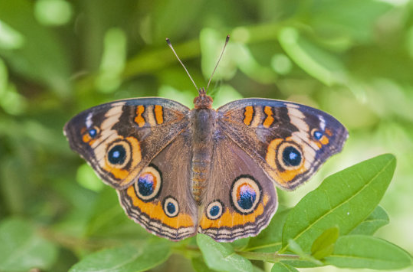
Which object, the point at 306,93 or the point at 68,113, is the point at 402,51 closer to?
the point at 306,93

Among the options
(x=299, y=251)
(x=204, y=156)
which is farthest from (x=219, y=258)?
(x=204, y=156)

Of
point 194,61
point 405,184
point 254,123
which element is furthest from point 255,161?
point 405,184

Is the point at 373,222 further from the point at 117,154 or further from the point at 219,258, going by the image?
the point at 117,154

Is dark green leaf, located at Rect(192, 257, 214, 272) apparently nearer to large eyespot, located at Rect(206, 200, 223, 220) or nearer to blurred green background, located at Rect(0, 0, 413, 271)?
large eyespot, located at Rect(206, 200, 223, 220)

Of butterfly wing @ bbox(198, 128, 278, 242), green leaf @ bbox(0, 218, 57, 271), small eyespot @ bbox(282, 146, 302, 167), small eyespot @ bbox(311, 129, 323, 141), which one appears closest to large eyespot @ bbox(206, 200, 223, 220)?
butterfly wing @ bbox(198, 128, 278, 242)

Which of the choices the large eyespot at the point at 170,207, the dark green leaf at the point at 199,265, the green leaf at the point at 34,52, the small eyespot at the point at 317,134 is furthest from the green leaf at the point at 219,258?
the green leaf at the point at 34,52

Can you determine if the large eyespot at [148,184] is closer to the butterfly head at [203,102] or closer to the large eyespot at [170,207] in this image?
the large eyespot at [170,207]

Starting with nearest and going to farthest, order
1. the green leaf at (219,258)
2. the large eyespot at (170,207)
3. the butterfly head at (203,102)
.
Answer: the green leaf at (219,258), the large eyespot at (170,207), the butterfly head at (203,102)

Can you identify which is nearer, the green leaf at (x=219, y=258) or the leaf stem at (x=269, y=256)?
the green leaf at (x=219, y=258)
